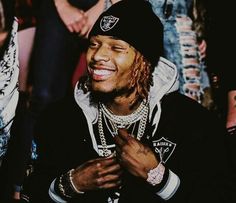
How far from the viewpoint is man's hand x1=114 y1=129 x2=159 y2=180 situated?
2627mm

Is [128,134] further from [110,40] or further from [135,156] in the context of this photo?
[110,40]

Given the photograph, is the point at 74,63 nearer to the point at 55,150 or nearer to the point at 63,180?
the point at 55,150

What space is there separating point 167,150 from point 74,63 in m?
1.13

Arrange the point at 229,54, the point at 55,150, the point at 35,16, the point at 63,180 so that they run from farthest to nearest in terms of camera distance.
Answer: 1. the point at 35,16
2. the point at 229,54
3. the point at 55,150
4. the point at 63,180

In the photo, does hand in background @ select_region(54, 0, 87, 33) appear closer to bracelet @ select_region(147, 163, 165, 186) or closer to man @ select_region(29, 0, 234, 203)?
man @ select_region(29, 0, 234, 203)

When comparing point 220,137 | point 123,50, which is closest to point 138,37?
point 123,50

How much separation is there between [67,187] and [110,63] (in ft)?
2.36

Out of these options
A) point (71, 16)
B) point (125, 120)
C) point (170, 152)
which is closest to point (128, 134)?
point (125, 120)

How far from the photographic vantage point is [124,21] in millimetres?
2748

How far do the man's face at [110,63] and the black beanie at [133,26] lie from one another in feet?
0.14

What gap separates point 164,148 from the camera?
2.85m

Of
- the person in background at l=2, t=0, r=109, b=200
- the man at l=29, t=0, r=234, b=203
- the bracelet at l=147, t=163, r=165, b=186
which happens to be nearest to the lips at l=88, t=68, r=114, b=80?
the man at l=29, t=0, r=234, b=203

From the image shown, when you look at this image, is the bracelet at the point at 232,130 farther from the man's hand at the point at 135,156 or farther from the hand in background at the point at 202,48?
the hand in background at the point at 202,48

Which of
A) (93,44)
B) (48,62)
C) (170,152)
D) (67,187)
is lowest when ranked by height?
(67,187)
